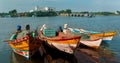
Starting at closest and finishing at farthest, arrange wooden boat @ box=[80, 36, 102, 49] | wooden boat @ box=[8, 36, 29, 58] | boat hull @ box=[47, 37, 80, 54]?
wooden boat @ box=[8, 36, 29, 58], boat hull @ box=[47, 37, 80, 54], wooden boat @ box=[80, 36, 102, 49]

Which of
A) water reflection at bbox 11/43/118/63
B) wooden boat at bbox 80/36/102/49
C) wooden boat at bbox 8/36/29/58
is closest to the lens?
wooden boat at bbox 8/36/29/58

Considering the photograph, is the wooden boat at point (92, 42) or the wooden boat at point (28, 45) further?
the wooden boat at point (92, 42)

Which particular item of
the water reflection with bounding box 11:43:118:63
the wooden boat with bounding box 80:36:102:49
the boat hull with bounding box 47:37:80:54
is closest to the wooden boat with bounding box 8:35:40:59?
the water reflection with bounding box 11:43:118:63

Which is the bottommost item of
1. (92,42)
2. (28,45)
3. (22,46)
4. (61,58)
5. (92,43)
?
(92,43)

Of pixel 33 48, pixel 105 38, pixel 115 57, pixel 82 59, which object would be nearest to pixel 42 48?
pixel 33 48

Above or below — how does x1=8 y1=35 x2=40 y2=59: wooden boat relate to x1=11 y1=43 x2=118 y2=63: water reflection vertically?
above

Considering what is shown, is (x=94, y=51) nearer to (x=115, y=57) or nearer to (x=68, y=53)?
(x=115, y=57)

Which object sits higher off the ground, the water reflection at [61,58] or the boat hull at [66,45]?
the boat hull at [66,45]

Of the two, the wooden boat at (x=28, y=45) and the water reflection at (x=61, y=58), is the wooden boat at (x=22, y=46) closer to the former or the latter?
the wooden boat at (x=28, y=45)

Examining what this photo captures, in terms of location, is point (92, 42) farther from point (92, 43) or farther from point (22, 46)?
point (22, 46)

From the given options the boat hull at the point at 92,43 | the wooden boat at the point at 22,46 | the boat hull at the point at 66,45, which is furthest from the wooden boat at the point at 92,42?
the wooden boat at the point at 22,46

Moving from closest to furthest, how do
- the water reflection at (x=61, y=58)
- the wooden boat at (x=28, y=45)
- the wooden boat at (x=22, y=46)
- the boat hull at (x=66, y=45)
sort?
1. the wooden boat at (x=28, y=45)
2. the wooden boat at (x=22, y=46)
3. the water reflection at (x=61, y=58)
4. the boat hull at (x=66, y=45)

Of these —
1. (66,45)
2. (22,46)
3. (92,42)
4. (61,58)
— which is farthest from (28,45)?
(92,42)

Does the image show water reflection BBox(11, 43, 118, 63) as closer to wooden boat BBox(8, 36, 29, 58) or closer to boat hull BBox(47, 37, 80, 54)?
boat hull BBox(47, 37, 80, 54)
